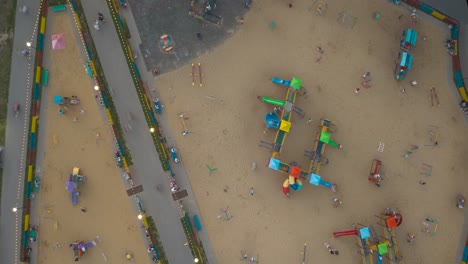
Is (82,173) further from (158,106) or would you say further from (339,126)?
(339,126)

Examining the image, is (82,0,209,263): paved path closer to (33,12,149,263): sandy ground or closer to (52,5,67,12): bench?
(33,12,149,263): sandy ground

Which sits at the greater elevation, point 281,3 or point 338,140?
point 281,3

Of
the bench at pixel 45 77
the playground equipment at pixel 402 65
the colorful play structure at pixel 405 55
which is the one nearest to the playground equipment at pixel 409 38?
the colorful play structure at pixel 405 55

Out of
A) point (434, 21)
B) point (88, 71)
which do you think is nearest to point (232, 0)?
point (88, 71)

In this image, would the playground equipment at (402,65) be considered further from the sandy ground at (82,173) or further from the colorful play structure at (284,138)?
the sandy ground at (82,173)

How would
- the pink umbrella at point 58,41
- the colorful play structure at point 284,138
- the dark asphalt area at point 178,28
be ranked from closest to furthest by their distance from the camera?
the colorful play structure at point 284,138 < the pink umbrella at point 58,41 < the dark asphalt area at point 178,28

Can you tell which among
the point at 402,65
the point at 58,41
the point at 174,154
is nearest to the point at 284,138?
the point at 174,154

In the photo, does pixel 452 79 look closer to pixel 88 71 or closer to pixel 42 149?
pixel 88 71
